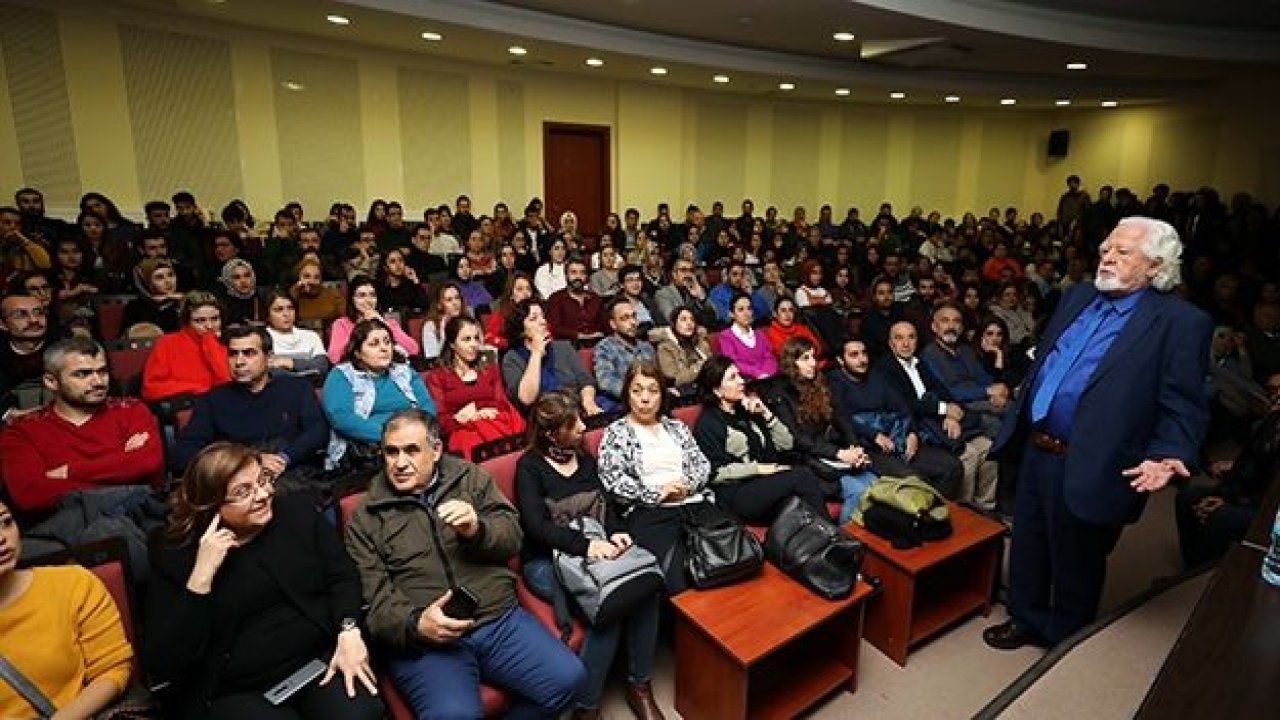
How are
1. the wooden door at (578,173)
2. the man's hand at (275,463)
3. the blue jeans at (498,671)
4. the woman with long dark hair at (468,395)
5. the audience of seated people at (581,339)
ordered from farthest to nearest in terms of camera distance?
1. the wooden door at (578,173)
2. the woman with long dark hair at (468,395)
3. the audience of seated people at (581,339)
4. the man's hand at (275,463)
5. the blue jeans at (498,671)

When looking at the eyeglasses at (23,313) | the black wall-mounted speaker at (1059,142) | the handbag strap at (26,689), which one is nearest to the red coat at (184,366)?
the eyeglasses at (23,313)

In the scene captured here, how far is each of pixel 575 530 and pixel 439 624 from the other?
614 mm

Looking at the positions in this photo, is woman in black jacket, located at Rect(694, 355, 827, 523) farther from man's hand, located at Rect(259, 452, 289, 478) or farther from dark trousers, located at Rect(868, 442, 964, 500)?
man's hand, located at Rect(259, 452, 289, 478)

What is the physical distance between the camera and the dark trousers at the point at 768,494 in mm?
2891

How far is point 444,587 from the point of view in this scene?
2.12 meters

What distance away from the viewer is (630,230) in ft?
31.6

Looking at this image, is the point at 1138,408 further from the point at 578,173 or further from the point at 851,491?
the point at 578,173

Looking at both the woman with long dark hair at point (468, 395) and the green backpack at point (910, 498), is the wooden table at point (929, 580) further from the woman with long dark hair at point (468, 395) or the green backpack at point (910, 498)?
the woman with long dark hair at point (468, 395)

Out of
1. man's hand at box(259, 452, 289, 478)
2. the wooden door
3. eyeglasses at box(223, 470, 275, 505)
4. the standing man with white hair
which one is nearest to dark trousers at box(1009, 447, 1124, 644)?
the standing man with white hair

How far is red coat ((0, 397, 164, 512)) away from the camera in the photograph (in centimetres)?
239

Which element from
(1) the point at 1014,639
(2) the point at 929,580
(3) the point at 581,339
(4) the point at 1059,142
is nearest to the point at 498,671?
(2) the point at 929,580

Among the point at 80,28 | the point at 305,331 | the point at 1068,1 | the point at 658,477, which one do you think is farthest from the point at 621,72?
the point at 658,477

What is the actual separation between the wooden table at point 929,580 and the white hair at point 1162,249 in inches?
47.2

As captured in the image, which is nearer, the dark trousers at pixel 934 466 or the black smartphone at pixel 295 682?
the black smartphone at pixel 295 682
